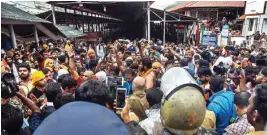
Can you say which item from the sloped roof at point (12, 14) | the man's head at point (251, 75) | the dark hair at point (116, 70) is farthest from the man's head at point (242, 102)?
the sloped roof at point (12, 14)

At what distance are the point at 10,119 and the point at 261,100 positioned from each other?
1803 mm

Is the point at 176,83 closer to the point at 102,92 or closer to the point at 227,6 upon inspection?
the point at 102,92

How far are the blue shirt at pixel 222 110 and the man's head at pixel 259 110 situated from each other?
995 millimetres

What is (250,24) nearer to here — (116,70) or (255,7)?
(255,7)

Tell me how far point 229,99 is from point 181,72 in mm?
1664

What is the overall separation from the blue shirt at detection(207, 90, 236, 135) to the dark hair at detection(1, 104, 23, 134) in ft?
6.16

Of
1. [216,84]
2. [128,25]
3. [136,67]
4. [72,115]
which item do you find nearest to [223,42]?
[136,67]

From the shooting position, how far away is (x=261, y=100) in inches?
67.6

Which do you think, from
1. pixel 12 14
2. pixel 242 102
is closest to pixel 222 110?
pixel 242 102

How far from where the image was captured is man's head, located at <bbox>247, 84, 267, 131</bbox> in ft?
5.44

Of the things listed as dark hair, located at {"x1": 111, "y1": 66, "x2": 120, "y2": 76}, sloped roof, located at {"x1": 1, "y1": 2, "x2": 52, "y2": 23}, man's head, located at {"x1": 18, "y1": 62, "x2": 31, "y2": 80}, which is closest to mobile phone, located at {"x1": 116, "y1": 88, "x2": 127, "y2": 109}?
man's head, located at {"x1": 18, "y1": 62, "x2": 31, "y2": 80}

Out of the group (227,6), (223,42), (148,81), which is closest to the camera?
(148,81)

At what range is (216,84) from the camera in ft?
10.6

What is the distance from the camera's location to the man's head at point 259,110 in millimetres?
1659
